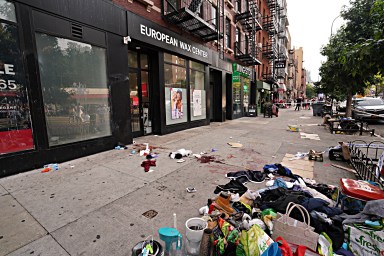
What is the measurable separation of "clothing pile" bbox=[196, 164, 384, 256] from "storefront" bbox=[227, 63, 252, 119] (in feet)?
43.5

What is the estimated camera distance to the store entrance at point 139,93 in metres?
8.20

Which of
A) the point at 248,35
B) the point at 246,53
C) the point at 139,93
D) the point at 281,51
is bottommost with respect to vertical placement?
the point at 139,93

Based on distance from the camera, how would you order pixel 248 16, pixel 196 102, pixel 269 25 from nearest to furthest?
pixel 196 102, pixel 248 16, pixel 269 25

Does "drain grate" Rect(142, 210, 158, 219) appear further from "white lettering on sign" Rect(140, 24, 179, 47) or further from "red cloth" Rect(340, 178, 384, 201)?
"white lettering on sign" Rect(140, 24, 179, 47)

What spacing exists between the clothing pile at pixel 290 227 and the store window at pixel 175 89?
681cm

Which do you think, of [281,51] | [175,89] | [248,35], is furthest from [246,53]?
[281,51]

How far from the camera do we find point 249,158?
5594 mm

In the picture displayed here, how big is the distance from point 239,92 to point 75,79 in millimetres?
13915

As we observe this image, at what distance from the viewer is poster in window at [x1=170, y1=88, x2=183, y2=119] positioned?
9.51m

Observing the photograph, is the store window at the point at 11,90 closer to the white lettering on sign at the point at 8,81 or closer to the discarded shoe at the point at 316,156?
the white lettering on sign at the point at 8,81

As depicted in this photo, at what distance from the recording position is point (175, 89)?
9680 millimetres

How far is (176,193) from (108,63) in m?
5.01

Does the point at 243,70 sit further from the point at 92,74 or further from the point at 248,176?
the point at 248,176

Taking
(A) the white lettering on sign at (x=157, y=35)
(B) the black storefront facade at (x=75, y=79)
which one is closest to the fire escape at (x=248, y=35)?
(A) the white lettering on sign at (x=157, y=35)
